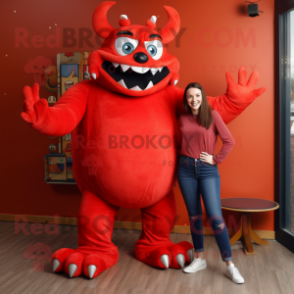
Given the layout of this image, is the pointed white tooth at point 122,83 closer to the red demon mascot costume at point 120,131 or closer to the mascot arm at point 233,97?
the red demon mascot costume at point 120,131

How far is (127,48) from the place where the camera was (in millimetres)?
2088

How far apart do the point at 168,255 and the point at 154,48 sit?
1453mm

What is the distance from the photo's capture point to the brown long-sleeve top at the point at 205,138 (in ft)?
6.85

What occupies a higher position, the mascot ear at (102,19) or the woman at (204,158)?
the mascot ear at (102,19)

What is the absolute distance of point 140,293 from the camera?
6.28ft

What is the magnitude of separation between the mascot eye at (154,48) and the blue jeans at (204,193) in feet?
2.38

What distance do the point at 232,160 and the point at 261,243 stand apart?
0.76 metres

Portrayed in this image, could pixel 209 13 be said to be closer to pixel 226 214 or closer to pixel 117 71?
pixel 117 71

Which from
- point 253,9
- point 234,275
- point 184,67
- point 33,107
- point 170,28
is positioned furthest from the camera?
point 184,67

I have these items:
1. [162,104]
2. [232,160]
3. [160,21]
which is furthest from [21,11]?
[232,160]

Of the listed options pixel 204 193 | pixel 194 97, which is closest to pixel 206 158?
pixel 204 193

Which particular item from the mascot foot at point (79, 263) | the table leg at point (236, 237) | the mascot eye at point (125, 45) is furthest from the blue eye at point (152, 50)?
the table leg at point (236, 237)

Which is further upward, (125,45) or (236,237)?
(125,45)

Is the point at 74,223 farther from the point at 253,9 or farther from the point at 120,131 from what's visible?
the point at 253,9
